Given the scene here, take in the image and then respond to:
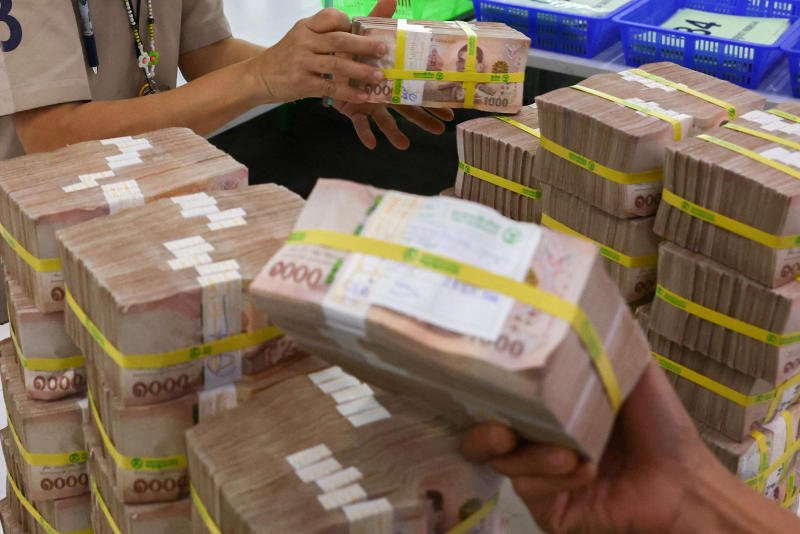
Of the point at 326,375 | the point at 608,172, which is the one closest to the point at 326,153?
the point at 608,172

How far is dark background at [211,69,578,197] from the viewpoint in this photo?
15.0 ft

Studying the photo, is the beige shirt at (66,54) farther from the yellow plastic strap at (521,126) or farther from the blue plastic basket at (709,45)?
the blue plastic basket at (709,45)

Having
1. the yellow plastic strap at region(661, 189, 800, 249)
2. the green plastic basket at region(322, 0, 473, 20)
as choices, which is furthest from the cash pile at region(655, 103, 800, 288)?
the green plastic basket at region(322, 0, 473, 20)

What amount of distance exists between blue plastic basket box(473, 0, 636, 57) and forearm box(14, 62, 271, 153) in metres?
1.56

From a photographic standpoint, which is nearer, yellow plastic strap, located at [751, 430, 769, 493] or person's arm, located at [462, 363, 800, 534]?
person's arm, located at [462, 363, 800, 534]

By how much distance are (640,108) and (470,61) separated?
395mm

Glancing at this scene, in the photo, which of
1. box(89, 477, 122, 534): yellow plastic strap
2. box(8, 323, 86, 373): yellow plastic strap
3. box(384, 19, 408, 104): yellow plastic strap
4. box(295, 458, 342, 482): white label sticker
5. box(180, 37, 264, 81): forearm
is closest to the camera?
box(295, 458, 342, 482): white label sticker

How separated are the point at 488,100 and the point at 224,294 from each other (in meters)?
1.09

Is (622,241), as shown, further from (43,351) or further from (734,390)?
(43,351)

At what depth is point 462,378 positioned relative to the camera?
849 mm

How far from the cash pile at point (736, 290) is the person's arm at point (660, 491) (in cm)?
55

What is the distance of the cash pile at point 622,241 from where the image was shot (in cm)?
181

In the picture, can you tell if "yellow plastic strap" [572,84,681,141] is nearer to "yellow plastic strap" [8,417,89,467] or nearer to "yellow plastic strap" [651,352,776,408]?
"yellow plastic strap" [651,352,776,408]

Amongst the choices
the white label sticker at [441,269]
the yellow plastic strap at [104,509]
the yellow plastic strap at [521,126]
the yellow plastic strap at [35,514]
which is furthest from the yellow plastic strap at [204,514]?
the yellow plastic strap at [521,126]
